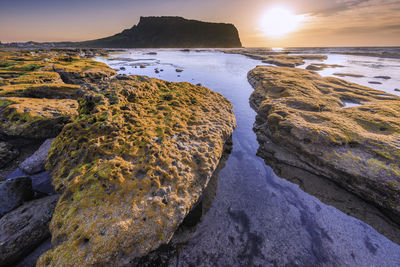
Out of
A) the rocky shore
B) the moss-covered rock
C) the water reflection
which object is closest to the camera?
the rocky shore

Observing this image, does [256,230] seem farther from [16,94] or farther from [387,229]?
[16,94]

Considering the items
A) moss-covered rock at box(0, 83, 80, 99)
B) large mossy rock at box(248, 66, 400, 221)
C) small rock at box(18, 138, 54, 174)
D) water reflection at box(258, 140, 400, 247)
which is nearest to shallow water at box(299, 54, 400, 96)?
large mossy rock at box(248, 66, 400, 221)

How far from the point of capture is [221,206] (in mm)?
5414

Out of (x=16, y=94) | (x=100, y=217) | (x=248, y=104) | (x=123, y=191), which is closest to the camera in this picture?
(x=100, y=217)

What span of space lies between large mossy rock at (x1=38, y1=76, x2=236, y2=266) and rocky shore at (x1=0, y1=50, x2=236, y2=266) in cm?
2

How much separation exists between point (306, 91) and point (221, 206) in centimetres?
1274

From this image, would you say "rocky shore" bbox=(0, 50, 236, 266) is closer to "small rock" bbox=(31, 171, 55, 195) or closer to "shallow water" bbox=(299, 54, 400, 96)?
"small rock" bbox=(31, 171, 55, 195)

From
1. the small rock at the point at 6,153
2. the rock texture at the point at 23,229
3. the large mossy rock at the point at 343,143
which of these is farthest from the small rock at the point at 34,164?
the large mossy rock at the point at 343,143

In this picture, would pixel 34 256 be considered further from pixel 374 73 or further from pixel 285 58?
pixel 285 58

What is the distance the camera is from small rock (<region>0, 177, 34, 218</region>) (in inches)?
163

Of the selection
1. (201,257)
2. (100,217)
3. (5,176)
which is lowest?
(201,257)

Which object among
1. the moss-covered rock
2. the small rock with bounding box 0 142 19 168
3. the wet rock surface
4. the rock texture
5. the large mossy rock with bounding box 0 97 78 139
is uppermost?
the wet rock surface

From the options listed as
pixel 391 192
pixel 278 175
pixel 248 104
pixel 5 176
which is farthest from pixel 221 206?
pixel 248 104

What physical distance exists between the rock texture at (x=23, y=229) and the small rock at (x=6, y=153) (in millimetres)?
3050
